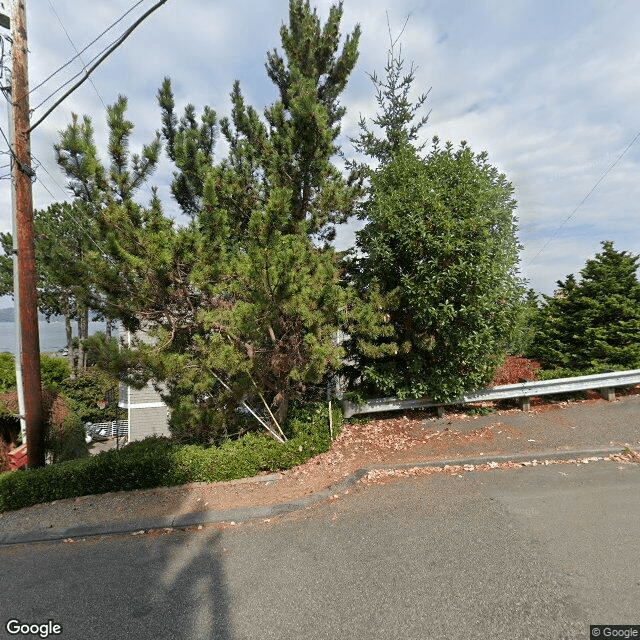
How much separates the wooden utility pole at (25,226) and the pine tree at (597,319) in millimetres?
9845

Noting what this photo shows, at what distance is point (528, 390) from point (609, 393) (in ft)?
4.86

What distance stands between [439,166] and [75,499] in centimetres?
756

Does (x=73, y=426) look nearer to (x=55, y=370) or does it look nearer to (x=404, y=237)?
(x=404, y=237)

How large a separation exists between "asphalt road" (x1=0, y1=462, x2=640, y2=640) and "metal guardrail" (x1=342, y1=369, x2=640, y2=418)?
92.0 inches

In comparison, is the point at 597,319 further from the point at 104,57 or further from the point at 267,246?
the point at 104,57

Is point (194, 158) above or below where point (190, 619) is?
above

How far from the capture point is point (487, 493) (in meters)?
4.05

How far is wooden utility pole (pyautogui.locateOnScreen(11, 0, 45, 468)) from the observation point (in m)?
5.21

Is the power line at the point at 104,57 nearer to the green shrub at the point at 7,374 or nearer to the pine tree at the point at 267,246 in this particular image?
the pine tree at the point at 267,246

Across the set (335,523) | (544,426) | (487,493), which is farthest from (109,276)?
(544,426)

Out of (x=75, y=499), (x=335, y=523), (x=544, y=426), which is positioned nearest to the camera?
(x=335, y=523)

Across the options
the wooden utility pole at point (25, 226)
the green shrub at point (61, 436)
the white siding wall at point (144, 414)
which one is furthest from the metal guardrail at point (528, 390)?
the white siding wall at point (144, 414)

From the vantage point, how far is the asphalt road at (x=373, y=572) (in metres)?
2.41

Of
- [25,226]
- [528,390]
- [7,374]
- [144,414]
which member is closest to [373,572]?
[528,390]
